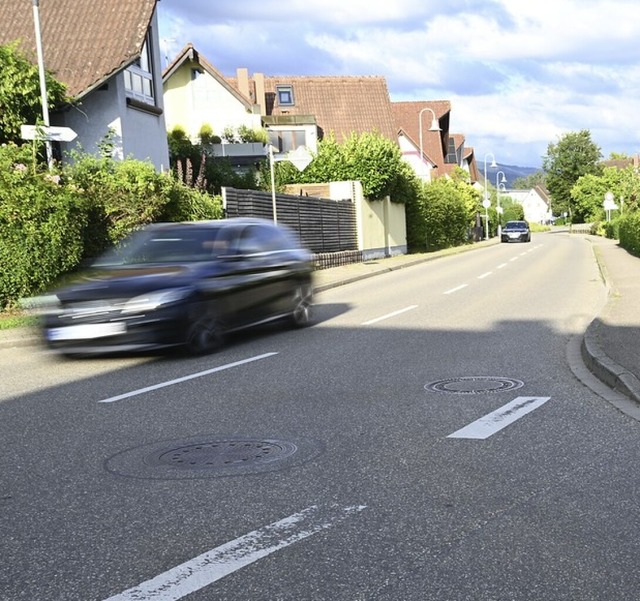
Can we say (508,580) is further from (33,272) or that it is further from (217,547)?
(33,272)

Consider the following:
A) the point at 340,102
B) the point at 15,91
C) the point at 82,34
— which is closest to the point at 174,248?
the point at 15,91

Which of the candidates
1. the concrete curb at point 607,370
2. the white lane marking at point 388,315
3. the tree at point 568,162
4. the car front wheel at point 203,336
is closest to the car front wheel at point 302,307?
the white lane marking at point 388,315

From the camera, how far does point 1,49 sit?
21.5 meters

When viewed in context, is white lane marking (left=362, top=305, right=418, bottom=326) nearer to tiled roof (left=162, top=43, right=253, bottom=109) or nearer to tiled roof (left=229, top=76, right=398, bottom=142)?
tiled roof (left=162, top=43, right=253, bottom=109)

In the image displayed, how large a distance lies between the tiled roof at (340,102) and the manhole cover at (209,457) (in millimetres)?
51288

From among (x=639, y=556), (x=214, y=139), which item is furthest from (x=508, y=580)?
(x=214, y=139)

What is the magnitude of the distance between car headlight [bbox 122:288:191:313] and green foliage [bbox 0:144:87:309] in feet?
16.7

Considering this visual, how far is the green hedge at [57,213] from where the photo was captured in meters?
14.2

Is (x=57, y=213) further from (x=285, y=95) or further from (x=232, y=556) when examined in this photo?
(x=285, y=95)

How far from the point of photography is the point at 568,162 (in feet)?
417

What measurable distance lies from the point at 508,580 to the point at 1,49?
21.3 meters

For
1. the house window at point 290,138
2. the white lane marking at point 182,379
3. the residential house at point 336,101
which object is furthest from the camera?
the residential house at point 336,101

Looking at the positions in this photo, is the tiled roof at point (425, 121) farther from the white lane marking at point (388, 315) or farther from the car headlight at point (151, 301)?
the car headlight at point (151, 301)

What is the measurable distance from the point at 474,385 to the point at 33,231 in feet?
29.3
